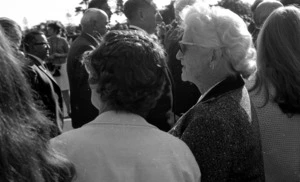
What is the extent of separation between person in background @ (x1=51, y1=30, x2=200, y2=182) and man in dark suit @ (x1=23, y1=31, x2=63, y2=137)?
8.01 feet

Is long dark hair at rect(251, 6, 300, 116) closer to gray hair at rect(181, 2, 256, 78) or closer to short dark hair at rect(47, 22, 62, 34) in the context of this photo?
gray hair at rect(181, 2, 256, 78)

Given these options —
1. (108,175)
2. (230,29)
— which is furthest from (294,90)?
(108,175)

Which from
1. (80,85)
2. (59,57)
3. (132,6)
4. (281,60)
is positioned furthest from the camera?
(59,57)

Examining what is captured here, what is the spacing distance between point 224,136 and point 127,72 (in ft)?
2.35

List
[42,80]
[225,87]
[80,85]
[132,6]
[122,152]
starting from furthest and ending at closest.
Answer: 1. [132,6]
2. [80,85]
3. [42,80]
4. [225,87]
5. [122,152]

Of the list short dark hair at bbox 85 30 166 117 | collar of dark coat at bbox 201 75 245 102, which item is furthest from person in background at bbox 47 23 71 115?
short dark hair at bbox 85 30 166 117

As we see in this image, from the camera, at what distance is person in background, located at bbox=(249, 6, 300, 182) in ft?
10.9

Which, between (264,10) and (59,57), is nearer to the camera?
(264,10)

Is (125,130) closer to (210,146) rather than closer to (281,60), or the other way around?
(210,146)

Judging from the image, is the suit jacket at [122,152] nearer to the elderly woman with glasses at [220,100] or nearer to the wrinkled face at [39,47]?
the elderly woman with glasses at [220,100]

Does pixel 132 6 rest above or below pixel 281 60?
below

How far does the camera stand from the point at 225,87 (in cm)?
303

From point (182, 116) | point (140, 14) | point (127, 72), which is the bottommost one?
point (140, 14)

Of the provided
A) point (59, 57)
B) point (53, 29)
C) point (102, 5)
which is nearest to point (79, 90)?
point (102, 5)
